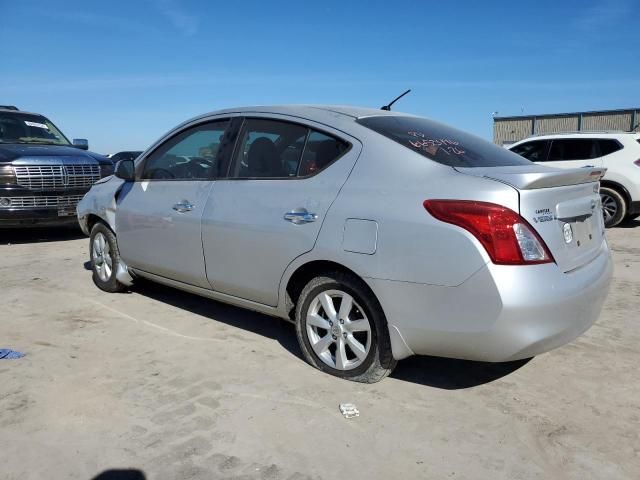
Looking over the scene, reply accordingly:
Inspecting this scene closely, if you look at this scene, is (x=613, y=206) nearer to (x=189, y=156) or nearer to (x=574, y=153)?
(x=574, y=153)

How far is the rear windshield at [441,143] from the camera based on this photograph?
3.26 meters

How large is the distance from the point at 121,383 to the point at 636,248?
733cm

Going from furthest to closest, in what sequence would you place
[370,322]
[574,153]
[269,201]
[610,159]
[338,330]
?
[574,153]
[610,159]
[269,201]
[338,330]
[370,322]

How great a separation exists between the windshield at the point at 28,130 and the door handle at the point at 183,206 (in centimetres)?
594

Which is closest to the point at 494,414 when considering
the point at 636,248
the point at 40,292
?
the point at 40,292

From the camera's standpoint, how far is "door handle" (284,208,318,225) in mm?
3346

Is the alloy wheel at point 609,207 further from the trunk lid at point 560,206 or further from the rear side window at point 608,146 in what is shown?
the trunk lid at point 560,206

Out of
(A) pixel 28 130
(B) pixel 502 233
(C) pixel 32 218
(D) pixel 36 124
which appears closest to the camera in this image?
(B) pixel 502 233

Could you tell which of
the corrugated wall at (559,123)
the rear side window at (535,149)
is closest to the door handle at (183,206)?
the rear side window at (535,149)

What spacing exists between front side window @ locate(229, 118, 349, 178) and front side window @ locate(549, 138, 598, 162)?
26.5 ft

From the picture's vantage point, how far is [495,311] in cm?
271

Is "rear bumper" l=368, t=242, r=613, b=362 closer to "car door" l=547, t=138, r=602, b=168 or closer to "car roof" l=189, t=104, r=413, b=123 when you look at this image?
"car roof" l=189, t=104, r=413, b=123

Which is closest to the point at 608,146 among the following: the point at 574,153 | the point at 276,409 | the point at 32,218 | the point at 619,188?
the point at 574,153

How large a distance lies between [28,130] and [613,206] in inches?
395
